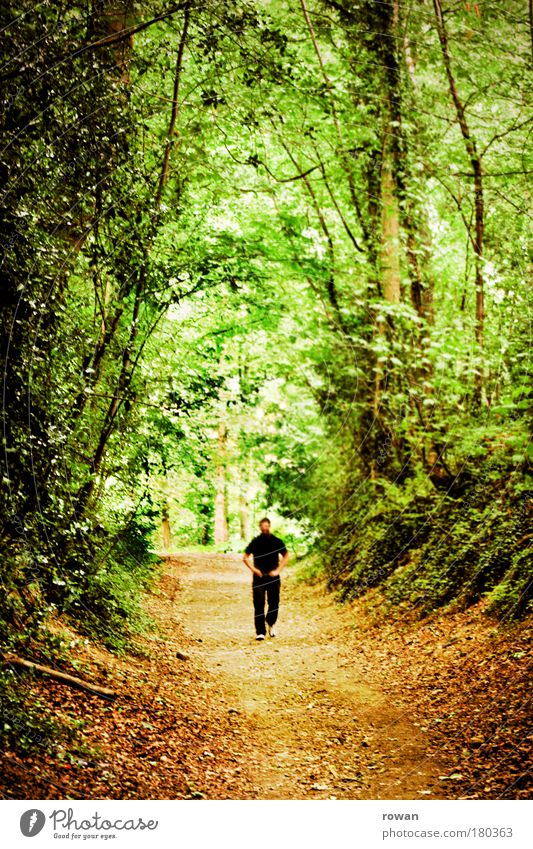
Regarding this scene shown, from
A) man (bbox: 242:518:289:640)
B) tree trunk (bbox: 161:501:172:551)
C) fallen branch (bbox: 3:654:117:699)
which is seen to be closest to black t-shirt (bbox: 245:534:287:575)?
man (bbox: 242:518:289:640)

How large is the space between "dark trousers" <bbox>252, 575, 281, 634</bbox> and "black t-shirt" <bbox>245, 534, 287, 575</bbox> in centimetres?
11

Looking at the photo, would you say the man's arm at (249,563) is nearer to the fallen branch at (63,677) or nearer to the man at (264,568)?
the man at (264,568)

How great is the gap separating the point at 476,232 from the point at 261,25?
3938mm

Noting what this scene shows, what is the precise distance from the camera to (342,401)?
8.77 metres

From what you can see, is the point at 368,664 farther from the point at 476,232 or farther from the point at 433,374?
the point at 476,232

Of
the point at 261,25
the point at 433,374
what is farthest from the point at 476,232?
the point at 261,25

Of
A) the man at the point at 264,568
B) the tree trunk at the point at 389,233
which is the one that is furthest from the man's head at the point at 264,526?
the tree trunk at the point at 389,233

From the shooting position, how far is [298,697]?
556cm

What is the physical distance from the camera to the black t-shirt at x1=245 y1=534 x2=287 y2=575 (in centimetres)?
578

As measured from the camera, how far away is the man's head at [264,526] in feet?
19.1

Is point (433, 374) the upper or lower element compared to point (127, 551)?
upper

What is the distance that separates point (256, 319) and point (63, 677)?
158 inches

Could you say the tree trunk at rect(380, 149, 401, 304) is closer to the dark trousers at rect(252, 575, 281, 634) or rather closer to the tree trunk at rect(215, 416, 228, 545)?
the tree trunk at rect(215, 416, 228, 545)

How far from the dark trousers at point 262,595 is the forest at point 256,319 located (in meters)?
0.54
